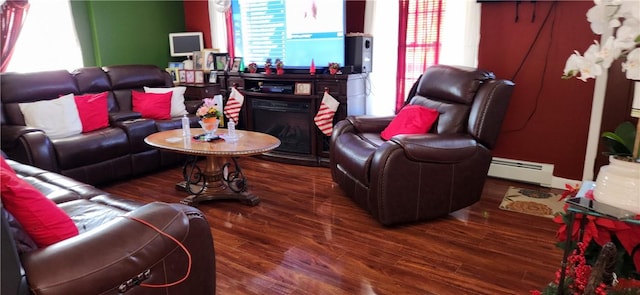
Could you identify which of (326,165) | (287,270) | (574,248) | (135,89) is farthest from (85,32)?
(574,248)

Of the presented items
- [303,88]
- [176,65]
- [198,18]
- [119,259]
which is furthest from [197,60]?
[119,259]

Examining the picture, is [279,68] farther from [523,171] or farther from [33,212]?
[33,212]

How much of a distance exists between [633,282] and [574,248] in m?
0.18

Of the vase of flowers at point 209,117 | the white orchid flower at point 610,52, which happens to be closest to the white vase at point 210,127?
the vase of flowers at point 209,117

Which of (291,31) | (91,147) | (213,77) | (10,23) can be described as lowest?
(91,147)

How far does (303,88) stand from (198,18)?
2268 millimetres

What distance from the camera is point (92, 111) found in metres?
3.75

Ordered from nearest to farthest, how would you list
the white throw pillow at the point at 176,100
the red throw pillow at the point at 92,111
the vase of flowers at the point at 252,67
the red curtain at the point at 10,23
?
the red throw pillow at the point at 92,111, the red curtain at the point at 10,23, the white throw pillow at the point at 176,100, the vase of flowers at the point at 252,67

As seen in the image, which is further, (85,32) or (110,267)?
(85,32)

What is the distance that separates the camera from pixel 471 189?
285 cm

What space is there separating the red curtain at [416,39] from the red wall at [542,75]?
15.4 inches

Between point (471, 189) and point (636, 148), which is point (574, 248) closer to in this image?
point (636, 148)

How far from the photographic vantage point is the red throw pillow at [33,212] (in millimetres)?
1223

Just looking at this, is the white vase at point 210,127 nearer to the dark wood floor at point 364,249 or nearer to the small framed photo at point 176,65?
the dark wood floor at point 364,249
